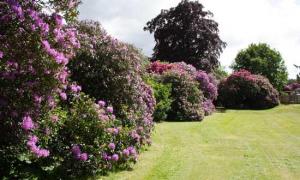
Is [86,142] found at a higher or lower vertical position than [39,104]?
lower

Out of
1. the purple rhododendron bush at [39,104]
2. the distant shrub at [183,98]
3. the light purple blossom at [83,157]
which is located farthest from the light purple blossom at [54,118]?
the distant shrub at [183,98]

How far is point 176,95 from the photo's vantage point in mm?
26406

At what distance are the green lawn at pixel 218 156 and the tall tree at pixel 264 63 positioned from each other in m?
55.5

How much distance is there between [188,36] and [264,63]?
103ft

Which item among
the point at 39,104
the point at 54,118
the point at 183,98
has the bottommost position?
the point at 54,118

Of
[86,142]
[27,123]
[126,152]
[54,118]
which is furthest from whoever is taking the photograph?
[126,152]

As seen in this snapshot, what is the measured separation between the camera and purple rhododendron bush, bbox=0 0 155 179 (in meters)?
8.41

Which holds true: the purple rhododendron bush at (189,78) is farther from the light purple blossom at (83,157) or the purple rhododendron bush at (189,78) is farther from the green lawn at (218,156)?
the light purple blossom at (83,157)

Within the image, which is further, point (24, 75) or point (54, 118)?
point (54, 118)

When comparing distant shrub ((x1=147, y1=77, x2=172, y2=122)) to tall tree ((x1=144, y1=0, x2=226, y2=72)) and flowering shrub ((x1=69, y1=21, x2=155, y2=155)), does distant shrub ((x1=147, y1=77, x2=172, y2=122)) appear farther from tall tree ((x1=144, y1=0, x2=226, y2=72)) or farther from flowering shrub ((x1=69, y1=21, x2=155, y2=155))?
tall tree ((x1=144, y1=0, x2=226, y2=72))

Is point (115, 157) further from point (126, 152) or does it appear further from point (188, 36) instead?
point (188, 36)

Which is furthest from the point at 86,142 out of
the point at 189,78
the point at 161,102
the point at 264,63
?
the point at 264,63

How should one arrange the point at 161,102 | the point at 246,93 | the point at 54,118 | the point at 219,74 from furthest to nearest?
the point at 219,74 < the point at 246,93 < the point at 161,102 < the point at 54,118

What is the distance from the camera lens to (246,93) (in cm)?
4375
